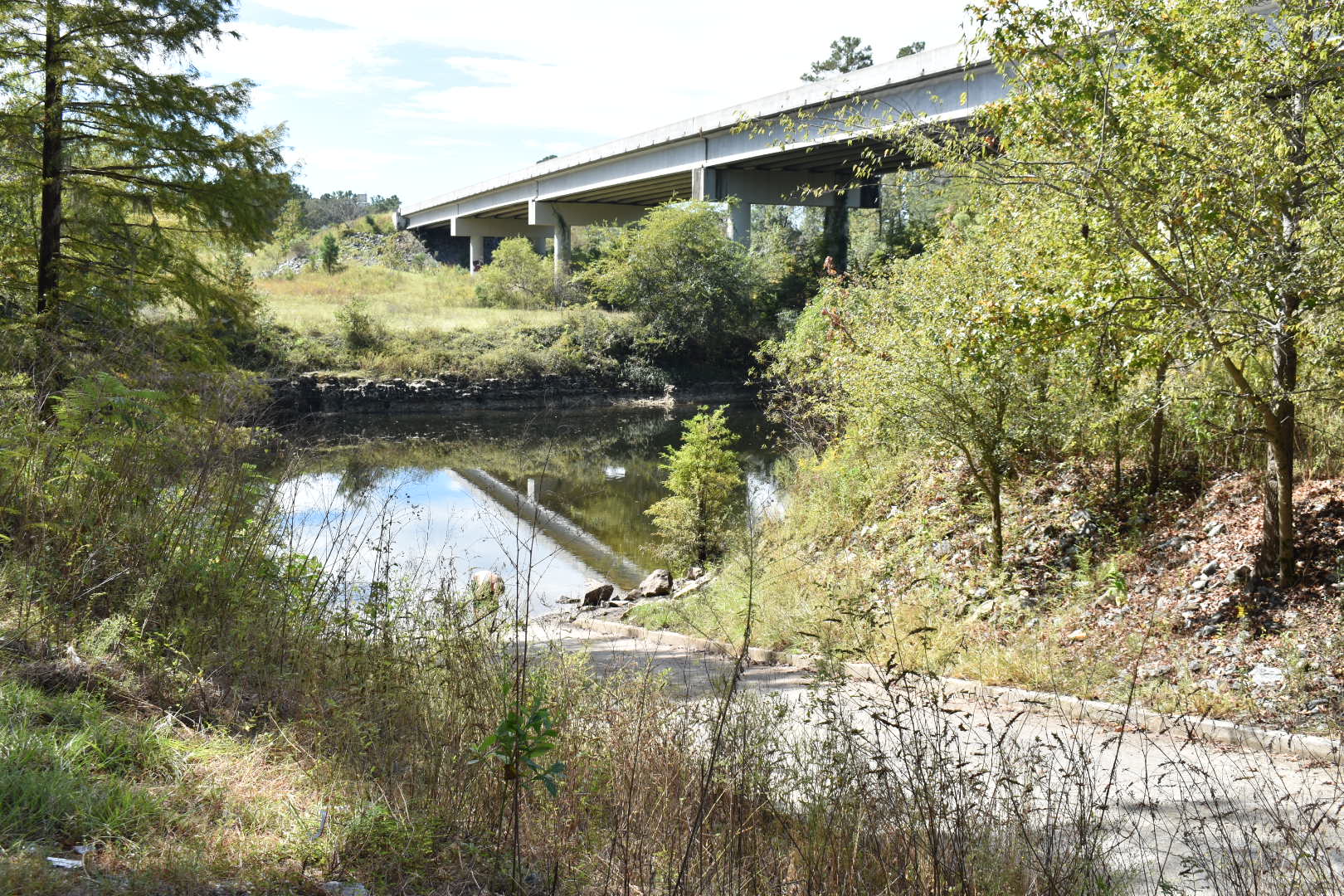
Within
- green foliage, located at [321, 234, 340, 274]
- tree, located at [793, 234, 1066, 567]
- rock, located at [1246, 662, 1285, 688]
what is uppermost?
green foliage, located at [321, 234, 340, 274]

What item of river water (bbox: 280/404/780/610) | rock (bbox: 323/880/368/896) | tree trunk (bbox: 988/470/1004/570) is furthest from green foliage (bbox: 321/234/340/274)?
rock (bbox: 323/880/368/896)

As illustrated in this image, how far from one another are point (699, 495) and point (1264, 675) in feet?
35.3

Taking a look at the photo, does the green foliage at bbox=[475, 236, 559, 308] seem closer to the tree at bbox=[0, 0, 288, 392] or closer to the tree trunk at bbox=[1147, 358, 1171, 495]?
the tree at bbox=[0, 0, 288, 392]

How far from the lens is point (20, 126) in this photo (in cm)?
1173

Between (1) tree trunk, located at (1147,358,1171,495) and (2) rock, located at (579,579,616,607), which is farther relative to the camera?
(2) rock, located at (579,579,616,607)

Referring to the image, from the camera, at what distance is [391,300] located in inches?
1999

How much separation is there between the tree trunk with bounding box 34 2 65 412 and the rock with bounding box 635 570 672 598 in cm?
848

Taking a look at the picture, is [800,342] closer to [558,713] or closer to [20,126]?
[20,126]

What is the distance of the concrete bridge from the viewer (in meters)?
20.4

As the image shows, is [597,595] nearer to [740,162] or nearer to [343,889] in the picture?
[343,889]

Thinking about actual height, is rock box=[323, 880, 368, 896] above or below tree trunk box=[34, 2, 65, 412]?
below

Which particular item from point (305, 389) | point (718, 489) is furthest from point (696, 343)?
point (718, 489)

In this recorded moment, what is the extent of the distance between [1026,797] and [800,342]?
55.5ft

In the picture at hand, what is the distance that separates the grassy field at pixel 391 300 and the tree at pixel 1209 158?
3729 centimetres
